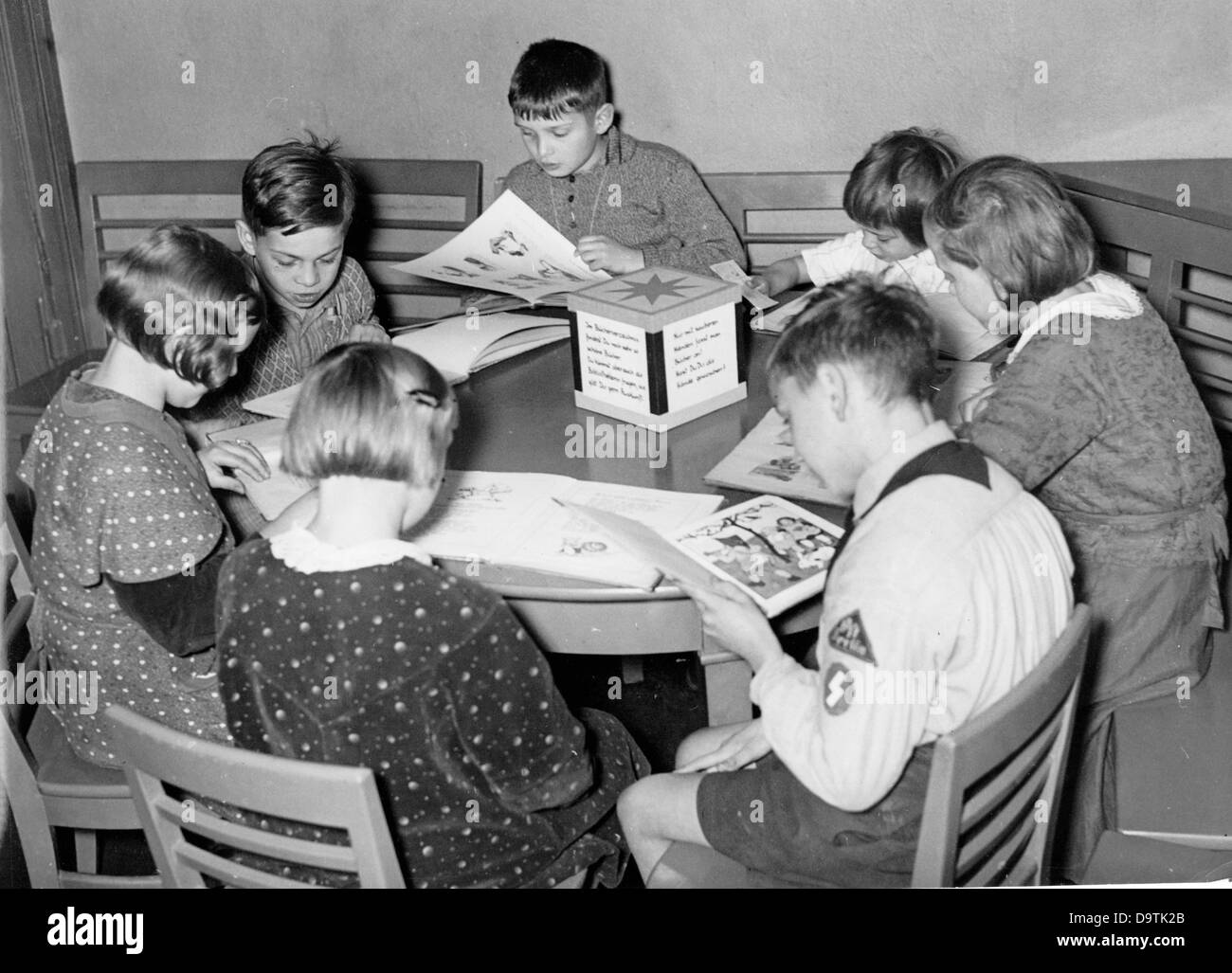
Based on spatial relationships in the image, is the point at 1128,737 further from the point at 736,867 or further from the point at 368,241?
the point at 368,241

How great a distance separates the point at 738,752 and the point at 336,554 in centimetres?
61

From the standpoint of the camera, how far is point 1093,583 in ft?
6.45

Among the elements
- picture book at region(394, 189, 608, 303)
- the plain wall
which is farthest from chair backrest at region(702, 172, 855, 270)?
picture book at region(394, 189, 608, 303)

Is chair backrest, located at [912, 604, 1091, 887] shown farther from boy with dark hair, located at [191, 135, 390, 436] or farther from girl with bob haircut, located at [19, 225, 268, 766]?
boy with dark hair, located at [191, 135, 390, 436]

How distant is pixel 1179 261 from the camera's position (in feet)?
8.28

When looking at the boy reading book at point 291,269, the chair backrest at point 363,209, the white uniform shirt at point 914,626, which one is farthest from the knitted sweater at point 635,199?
the white uniform shirt at point 914,626

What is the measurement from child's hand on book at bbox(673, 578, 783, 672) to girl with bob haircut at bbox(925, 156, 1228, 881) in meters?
0.49

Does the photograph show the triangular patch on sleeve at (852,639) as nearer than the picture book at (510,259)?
Yes

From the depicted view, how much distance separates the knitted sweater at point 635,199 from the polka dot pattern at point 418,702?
1762mm

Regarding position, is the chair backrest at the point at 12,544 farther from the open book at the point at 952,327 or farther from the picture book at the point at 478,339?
the open book at the point at 952,327

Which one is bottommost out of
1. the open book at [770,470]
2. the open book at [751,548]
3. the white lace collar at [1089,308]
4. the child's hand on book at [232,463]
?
the open book at [751,548]

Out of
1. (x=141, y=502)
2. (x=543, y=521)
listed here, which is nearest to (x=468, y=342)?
(x=543, y=521)

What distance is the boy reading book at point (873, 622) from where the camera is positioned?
137 cm

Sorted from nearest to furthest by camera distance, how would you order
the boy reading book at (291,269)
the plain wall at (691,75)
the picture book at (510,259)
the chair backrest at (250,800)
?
the chair backrest at (250,800), the boy reading book at (291,269), the picture book at (510,259), the plain wall at (691,75)
